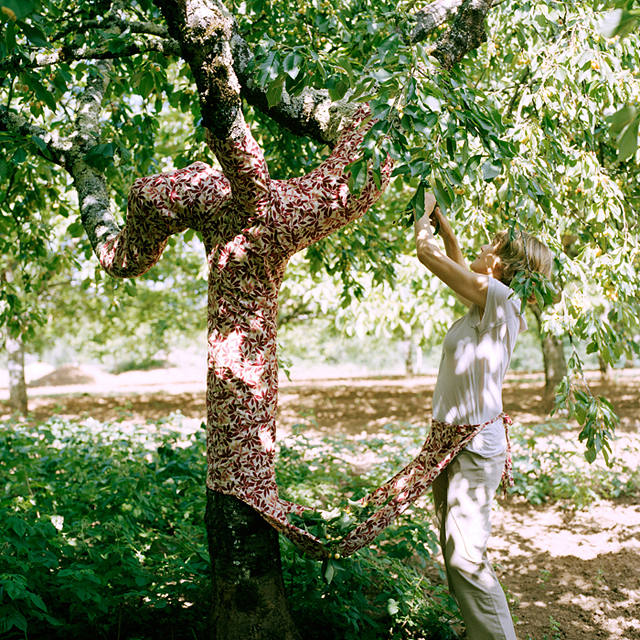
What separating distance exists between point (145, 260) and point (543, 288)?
5.17ft

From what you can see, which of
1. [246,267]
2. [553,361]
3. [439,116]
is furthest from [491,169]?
[553,361]

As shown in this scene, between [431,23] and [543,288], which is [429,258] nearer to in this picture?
[543,288]

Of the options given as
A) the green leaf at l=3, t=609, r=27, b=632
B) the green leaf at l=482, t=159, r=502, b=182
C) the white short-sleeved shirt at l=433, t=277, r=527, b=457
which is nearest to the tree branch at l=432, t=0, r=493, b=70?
the green leaf at l=482, t=159, r=502, b=182

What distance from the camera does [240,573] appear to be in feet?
7.15

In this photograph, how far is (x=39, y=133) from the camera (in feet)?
9.43

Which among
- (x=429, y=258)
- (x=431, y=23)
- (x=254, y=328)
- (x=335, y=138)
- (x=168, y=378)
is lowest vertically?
(x=168, y=378)

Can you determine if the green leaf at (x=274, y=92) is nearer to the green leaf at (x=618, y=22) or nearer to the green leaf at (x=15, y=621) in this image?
the green leaf at (x=618, y=22)

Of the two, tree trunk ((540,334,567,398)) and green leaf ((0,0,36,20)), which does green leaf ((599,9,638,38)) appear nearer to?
green leaf ((0,0,36,20))

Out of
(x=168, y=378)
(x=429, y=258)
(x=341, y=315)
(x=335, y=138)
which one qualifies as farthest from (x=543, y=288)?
(x=168, y=378)

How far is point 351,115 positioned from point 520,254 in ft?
3.07

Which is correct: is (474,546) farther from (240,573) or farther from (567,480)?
(567,480)

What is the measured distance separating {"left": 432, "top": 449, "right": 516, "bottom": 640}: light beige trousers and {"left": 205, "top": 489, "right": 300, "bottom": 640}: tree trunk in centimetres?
74

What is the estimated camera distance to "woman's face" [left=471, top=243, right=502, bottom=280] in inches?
94.8

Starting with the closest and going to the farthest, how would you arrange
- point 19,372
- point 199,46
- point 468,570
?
point 199,46, point 468,570, point 19,372
